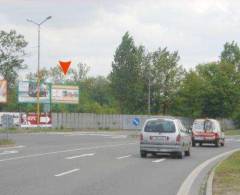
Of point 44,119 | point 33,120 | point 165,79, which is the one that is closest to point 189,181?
point 33,120

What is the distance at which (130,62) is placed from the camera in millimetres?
118625

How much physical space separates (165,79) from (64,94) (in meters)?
28.2

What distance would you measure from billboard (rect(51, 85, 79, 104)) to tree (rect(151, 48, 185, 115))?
2531cm

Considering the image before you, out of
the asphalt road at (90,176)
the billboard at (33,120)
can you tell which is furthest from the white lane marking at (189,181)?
the billboard at (33,120)

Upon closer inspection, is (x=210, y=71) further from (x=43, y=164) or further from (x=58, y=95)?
(x=43, y=164)

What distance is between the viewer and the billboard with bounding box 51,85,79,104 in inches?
3420

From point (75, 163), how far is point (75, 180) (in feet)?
20.4

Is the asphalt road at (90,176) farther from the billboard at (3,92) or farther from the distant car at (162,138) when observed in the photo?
the billboard at (3,92)

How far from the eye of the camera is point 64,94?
290ft

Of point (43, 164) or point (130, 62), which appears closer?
point (43, 164)

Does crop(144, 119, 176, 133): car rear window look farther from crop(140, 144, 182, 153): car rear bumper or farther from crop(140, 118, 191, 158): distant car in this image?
crop(140, 144, 182, 153): car rear bumper

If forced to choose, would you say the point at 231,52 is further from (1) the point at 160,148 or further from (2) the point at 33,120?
(1) the point at 160,148

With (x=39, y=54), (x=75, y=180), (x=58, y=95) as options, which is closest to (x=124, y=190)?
(x=75, y=180)

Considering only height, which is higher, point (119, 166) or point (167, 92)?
point (167, 92)
